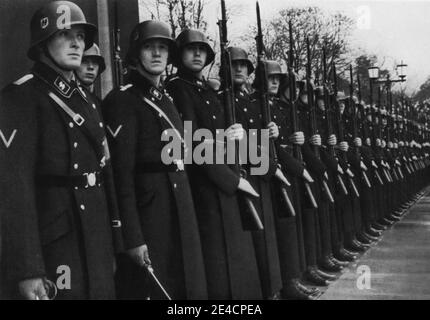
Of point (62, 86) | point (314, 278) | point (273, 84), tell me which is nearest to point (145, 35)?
point (62, 86)

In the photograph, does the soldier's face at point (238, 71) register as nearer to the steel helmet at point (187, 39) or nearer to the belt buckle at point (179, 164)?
the steel helmet at point (187, 39)

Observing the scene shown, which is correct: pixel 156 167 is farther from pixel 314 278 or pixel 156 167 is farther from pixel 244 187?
pixel 314 278

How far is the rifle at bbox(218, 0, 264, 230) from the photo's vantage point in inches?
184

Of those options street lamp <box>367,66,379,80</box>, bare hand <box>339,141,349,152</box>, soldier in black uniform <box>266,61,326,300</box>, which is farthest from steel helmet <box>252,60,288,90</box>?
street lamp <box>367,66,379,80</box>

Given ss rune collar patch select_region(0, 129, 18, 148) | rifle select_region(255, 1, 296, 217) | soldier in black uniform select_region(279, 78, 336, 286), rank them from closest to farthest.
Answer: ss rune collar patch select_region(0, 129, 18, 148), rifle select_region(255, 1, 296, 217), soldier in black uniform select_region(279, 78, 336, 286)

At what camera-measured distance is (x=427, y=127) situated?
21906mm

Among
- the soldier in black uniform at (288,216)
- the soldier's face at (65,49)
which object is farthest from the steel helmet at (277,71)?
the soldier's face at (65,49)

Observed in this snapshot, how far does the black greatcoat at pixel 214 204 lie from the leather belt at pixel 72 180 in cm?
114

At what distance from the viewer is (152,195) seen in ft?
13.3

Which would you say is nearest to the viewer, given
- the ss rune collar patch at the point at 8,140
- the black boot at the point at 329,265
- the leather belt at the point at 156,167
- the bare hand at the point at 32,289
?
the bare hand at the point at 32,289

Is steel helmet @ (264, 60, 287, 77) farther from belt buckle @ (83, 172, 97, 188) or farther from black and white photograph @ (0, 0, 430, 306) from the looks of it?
belt buckle @ (83, 172, 97, 188)

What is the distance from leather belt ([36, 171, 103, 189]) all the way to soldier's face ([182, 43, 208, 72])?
1366 mm

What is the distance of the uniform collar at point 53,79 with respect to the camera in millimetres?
3314
